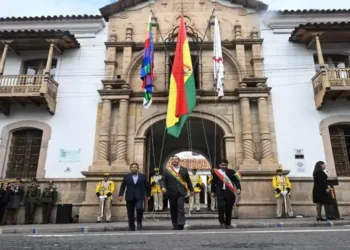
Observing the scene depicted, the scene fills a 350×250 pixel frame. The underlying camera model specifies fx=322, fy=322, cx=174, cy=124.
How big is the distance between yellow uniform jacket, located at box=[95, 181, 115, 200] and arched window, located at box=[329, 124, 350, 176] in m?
9.03

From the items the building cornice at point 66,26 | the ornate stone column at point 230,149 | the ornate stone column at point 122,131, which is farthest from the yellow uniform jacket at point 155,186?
the building cornice at point 66,26

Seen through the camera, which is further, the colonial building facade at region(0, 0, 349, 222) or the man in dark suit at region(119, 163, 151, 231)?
the colonial building facade at region(0, 0, 349, 222)

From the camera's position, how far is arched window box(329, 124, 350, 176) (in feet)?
43.1

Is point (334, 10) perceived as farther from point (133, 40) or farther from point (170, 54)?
point (133, 40)

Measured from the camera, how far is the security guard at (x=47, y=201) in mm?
12194

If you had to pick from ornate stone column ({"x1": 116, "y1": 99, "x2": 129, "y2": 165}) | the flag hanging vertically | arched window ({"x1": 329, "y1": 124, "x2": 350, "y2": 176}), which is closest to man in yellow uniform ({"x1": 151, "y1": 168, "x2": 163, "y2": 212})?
ornate stone column ({"x1": 116, "y1": 99, "x2": 129, "y2": 165})

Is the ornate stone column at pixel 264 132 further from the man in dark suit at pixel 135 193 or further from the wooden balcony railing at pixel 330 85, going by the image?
the man in dark suit at pixel 135 193

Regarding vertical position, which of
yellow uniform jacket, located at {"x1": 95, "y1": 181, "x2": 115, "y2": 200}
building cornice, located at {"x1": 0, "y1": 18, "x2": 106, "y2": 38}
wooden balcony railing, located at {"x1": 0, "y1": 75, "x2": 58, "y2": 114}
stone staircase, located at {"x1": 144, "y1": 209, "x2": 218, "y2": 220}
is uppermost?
building cornice, located at {"x1": 0, "y1": 18, "x2": 106, "y2": 38}

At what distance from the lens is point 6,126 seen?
45.7ft

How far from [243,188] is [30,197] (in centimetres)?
809

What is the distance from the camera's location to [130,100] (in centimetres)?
1411

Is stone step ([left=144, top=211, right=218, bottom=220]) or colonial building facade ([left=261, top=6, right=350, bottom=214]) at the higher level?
colonial building facade ([left=261, top=6, right=350, bottom=214])

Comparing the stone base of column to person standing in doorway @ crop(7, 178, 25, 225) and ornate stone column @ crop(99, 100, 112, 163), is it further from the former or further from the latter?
person standing in doorway @ crop(7, 178, 25, 225)

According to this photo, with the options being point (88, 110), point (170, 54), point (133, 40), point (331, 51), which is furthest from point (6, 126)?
point (331, 51)
